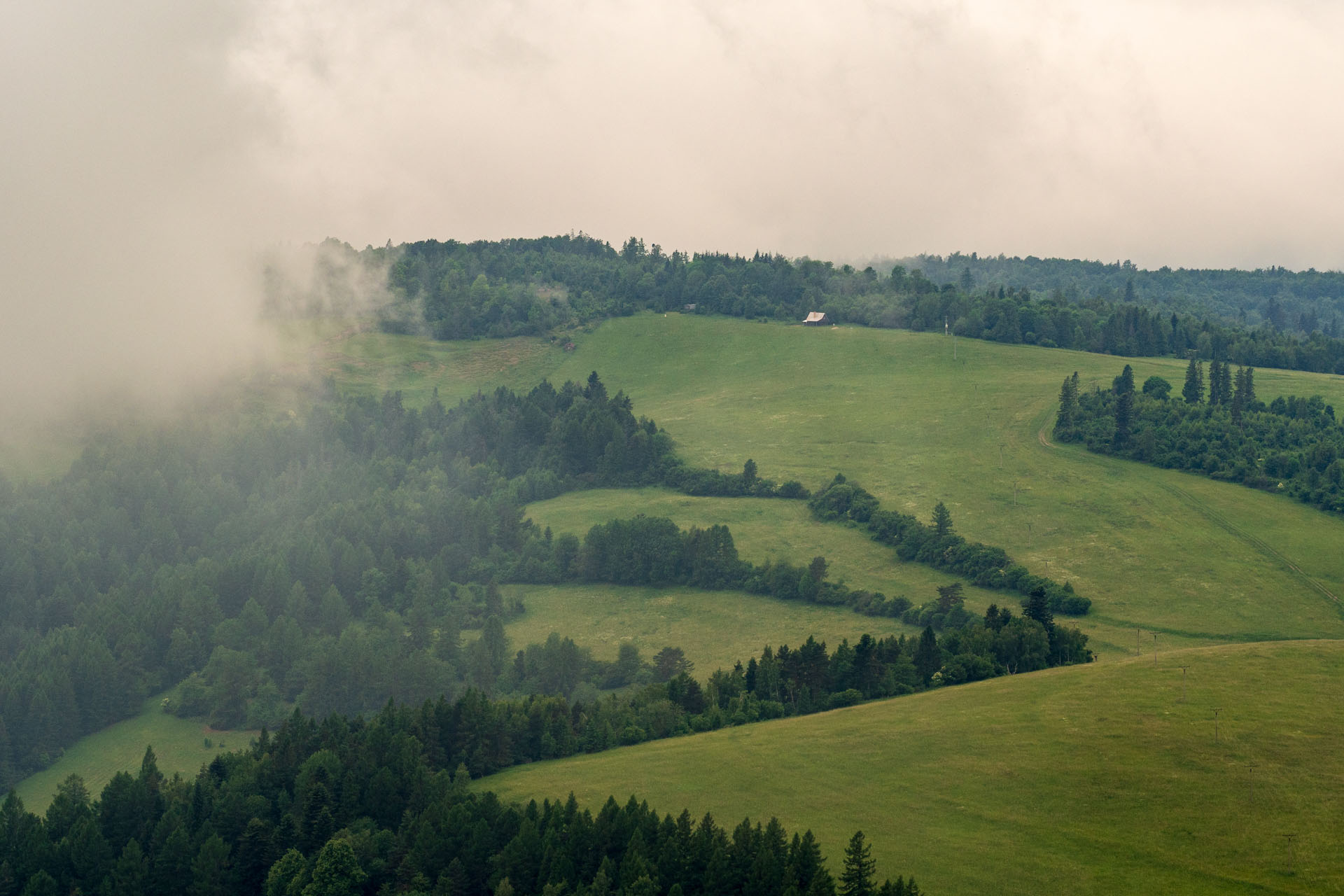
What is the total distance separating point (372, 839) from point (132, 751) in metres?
79.3

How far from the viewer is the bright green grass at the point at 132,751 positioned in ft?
553

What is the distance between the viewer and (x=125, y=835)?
12219cm

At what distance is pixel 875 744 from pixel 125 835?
68973 millimetres

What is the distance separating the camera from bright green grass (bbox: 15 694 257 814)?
168 metres

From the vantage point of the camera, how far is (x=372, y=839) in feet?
368

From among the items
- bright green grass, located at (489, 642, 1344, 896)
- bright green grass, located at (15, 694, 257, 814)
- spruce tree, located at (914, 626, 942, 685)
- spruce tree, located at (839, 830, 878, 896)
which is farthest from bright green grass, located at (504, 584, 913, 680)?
spruce tree, located at (839, 830, 878, 896)

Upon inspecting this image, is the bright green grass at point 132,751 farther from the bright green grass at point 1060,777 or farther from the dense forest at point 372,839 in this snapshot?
the bright green grass at point 1060,777

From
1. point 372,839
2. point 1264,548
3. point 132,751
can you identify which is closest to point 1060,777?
point 372,839

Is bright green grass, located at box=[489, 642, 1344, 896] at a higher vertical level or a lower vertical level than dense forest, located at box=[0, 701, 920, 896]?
higher

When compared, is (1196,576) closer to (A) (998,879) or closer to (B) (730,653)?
(B) (730,653)

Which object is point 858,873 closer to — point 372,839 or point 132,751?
point 372,839

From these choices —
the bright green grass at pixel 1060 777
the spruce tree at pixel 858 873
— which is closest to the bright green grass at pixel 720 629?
the bright green grass at pixel 1060 777

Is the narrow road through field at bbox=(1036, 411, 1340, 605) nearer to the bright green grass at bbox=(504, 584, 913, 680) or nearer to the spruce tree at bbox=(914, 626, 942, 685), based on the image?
the bright green grass at bbox=(504, 584, 913, 680)

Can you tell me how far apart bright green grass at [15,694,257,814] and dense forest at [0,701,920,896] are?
116 feet
